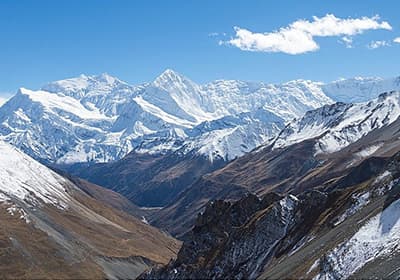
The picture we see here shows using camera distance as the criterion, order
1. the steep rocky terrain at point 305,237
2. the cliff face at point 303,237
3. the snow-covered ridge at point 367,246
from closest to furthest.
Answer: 1. the snow-covered ridge at point 367,246
2. the steep rocky terrain at point 305,237
3. the cliff face at point 303,237

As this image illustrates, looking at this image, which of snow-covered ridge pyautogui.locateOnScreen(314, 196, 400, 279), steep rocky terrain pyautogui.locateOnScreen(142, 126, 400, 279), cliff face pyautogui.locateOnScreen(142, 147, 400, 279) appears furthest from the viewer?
cliff face pyautogui.locateOnScreen(142, 147, 400, 279)

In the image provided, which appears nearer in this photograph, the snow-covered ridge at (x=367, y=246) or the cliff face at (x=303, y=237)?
the snow-covered ridge at (x=367, y=246)

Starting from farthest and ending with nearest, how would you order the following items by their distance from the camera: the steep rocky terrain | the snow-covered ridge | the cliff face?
the cliff face → the steep rocky terrain → the snow-covered ridge

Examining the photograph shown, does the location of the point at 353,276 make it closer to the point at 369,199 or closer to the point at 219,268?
the point at 369,199

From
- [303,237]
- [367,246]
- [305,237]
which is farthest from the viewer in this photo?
[303,237]

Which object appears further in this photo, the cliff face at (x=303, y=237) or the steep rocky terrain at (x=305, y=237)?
the cliff face at (x=303, y=237)

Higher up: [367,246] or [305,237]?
[367,246]

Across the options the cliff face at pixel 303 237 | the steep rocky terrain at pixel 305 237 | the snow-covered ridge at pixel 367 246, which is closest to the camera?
the snow-covered ridge at pixel 367 246

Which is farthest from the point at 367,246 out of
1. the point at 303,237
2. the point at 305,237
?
the point at 303,237

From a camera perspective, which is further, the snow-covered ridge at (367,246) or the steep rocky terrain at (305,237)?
the steep rocky terrain at (305,237)

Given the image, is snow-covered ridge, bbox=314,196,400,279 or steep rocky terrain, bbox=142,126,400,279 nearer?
snow-covered ridge, bbox=314,196,400,279

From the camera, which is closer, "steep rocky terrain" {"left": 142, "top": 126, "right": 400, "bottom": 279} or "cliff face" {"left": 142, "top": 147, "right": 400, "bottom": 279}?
"steep rocky terrain" {"left": 142, "top": 126, "right": 400, "bottom": 279}

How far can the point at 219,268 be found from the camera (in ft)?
383

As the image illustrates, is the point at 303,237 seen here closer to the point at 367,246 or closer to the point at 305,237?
the point at 305,237
